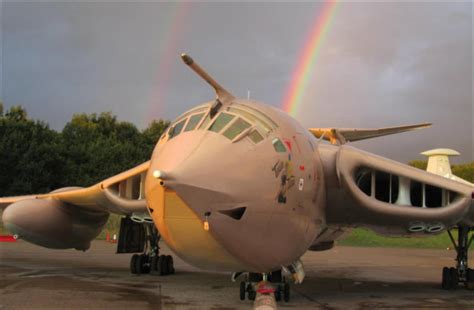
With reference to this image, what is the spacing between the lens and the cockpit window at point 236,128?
659 cm

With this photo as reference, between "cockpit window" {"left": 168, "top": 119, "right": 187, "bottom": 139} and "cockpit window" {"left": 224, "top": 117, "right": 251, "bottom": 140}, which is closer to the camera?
"cockpit window" {"left": 224, "top": 117, "right": 251, "bottom": 140}

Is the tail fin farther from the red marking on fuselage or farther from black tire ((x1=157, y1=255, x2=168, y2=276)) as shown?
black tire ((x1=157, y1=255, x2=168, y2=276))

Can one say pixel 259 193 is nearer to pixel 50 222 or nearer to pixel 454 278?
pixel 454 278

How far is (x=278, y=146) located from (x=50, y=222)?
8.89m

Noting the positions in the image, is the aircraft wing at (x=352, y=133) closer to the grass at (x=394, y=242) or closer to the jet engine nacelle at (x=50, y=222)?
the jet engine nacelle at (x=50, y=222)

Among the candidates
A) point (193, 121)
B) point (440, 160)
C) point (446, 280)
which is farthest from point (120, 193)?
point (440, 160)

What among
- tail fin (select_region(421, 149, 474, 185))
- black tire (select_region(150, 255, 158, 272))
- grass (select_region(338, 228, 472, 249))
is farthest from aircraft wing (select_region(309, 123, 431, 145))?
tail fin (select_region(421, 149, 474, 185))

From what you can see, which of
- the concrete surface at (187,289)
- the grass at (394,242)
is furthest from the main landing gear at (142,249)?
the grass at (394,242)

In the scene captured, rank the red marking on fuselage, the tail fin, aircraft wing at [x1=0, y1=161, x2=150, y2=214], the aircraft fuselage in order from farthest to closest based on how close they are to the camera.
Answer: the tail fin < the red marking on fuselage < aircraft wing at [x1=0, y1=161, x2=150, y2=214] < the aircraft fuselage

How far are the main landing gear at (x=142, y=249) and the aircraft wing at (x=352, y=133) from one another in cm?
516

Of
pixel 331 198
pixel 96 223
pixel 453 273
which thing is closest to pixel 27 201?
pixel 96 223

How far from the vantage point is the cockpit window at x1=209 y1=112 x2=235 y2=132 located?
670 cm

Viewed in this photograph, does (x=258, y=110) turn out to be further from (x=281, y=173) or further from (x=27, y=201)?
(x=27, y=201)

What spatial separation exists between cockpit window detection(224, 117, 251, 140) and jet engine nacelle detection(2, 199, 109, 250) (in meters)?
8.65
